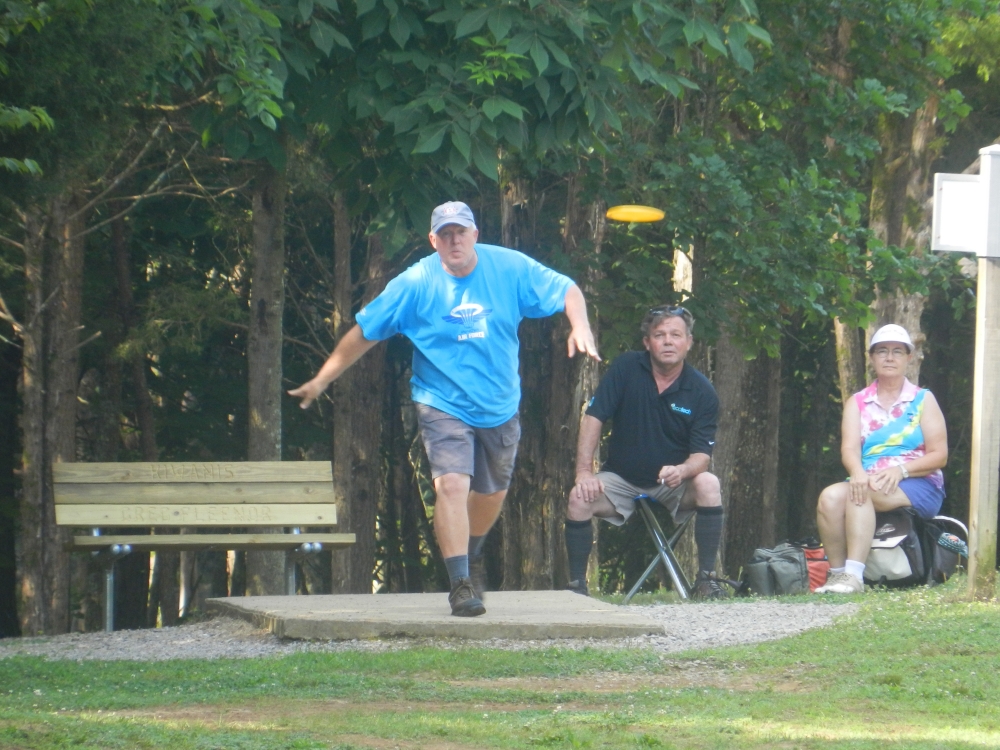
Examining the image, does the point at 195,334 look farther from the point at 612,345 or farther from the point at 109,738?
the point at 109,738

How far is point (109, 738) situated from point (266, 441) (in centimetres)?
648

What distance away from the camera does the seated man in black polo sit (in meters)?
8.73

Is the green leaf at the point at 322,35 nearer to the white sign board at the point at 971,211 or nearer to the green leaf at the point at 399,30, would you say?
the green leaf at the point at 399,30

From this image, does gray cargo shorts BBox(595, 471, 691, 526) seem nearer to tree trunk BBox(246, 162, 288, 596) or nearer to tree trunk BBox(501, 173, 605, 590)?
tree trunk BBox(246, 162, 288, 596)

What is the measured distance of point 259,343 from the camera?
10.5 meters

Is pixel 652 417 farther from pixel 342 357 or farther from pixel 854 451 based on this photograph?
pixel 342 357

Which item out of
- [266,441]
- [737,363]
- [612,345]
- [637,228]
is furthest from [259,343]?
[737,363]

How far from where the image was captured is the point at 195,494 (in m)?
9.13

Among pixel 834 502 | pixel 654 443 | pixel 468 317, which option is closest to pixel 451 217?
pixel 468 317

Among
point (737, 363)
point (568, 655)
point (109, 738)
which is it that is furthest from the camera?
point (737, 363)

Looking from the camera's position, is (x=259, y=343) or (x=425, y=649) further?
(x=259, y=343)

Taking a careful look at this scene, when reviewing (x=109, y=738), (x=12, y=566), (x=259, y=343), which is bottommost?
(x=12, y=566)

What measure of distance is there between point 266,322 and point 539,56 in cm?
359

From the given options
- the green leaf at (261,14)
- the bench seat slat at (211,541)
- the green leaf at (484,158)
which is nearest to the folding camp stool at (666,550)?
the bench seat slat at (211,541)
